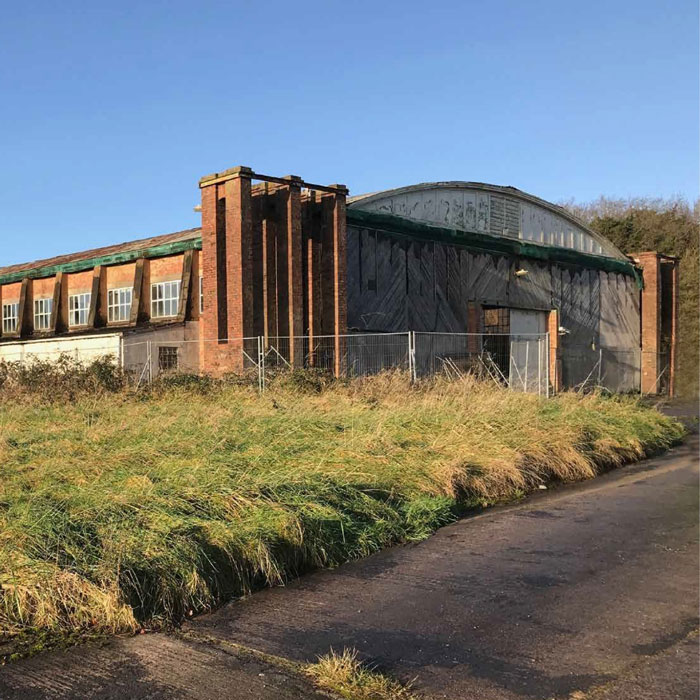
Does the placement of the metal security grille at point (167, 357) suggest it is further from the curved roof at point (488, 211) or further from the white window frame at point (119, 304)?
the curved roof at point (488, 211)

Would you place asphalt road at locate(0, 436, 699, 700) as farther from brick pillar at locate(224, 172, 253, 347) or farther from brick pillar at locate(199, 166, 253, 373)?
brick pillar at locate(199, 166, 253, 373)

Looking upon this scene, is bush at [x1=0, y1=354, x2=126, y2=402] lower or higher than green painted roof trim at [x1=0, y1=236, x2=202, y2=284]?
lower

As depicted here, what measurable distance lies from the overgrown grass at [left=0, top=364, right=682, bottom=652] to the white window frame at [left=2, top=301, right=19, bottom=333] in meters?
19.6

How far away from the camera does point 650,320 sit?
3156 centimetres

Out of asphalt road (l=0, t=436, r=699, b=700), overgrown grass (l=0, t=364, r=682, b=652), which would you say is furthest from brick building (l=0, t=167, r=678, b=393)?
asphalt road (l=0, t=436, r=699, b=700)

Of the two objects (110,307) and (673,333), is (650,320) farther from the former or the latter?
(110,307)

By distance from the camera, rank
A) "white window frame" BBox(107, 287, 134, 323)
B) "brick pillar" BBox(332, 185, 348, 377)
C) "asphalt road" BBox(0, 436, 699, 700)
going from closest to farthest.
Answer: "asphalt road" BBox(0, 436, 699, 700), "brick pillar" BBox(332, 185, 348, 377), "white window frame" BBox(107, 287, 134, 323)

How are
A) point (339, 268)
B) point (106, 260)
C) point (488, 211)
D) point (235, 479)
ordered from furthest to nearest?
point (106, 260) < point (488, 211) < point (339, 268) < point (235, 479)

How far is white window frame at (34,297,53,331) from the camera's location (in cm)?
3061

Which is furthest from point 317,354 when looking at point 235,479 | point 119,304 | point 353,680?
point 353,680

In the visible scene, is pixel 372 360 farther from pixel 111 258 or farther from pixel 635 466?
pixel 111 258

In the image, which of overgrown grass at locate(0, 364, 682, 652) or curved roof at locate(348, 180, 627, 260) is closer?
overgrown grass at locate(0, 364, 682, 652)

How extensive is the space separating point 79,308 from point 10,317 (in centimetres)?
578

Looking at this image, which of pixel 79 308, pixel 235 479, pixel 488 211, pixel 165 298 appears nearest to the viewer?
pixel 235 479
